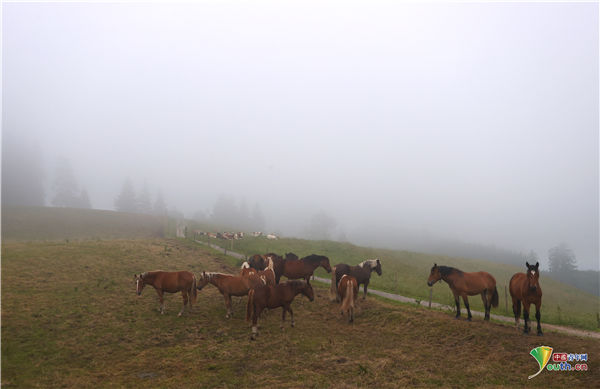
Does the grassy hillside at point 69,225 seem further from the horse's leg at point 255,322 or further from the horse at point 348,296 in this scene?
the horse at point 348,296

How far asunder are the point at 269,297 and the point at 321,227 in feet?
237

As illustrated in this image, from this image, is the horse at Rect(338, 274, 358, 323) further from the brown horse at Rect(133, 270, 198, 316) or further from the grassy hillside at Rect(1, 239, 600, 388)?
the brown horse at Rect(133, 270, 198, 316)

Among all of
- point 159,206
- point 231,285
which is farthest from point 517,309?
point 159,206

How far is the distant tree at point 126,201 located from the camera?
8200 cm

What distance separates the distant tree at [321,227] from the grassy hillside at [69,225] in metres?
42.4

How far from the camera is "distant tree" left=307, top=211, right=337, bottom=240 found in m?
82.5

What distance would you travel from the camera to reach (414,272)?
33.8 meters

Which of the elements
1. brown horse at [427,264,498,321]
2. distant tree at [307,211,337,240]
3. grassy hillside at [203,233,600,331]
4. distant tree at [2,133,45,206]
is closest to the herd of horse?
brown horse at [427,264,498,321]

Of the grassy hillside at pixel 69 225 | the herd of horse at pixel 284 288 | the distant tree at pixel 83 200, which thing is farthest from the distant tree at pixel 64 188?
the herd of horse at pixel 284 288

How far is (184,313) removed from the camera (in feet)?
49.9

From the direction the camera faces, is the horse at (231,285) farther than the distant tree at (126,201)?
No

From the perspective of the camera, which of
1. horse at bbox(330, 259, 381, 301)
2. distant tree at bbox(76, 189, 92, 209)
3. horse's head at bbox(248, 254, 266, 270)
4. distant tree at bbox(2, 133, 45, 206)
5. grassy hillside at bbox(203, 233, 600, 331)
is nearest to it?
horse at bbox(330, 259, 381, 301)

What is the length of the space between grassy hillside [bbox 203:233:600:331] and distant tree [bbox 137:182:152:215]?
182 ft

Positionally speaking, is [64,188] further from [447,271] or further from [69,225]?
[447,271]
